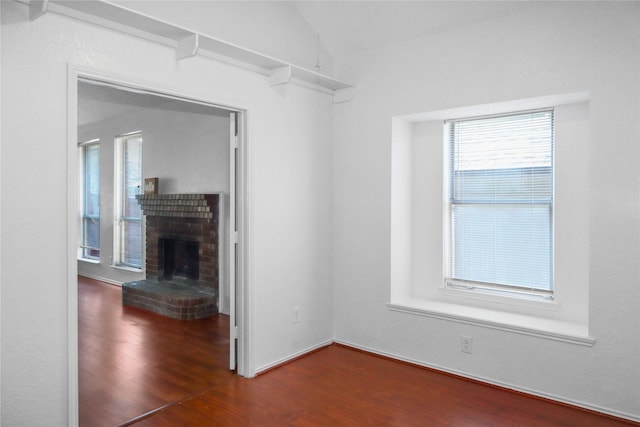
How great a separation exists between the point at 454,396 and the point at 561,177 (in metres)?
1.85

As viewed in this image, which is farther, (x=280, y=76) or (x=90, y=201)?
(x=90, y=201)

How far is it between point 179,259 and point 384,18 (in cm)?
423

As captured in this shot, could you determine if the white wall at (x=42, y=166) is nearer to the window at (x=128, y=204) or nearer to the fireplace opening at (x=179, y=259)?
the fireplace opening at (x=179, y=259)

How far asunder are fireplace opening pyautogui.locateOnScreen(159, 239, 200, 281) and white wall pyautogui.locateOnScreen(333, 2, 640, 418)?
2498 mm

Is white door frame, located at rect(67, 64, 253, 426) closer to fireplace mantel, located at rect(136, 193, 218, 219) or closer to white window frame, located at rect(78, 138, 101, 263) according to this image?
fireplace mantel, located at rect(136, 193, 218, 219)

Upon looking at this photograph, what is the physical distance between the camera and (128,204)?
7297mm

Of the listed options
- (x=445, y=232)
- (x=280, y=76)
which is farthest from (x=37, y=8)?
(x=445, y=232)

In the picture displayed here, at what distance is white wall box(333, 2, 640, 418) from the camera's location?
288 centimetres

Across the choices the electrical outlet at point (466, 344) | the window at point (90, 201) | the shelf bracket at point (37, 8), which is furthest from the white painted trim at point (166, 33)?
the window at point (90, 201)

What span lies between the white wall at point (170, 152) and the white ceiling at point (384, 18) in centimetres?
150

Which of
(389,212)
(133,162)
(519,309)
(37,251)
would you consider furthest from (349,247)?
(133,162)

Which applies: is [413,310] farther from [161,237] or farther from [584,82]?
[161,237]

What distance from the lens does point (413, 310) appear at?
3.83 meters

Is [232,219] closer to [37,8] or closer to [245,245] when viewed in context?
[245,245]
